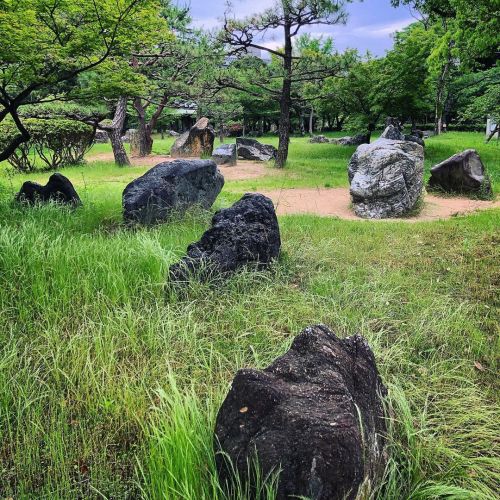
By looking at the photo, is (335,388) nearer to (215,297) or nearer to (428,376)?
(428,376)

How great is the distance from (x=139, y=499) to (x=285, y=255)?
3.18 meters

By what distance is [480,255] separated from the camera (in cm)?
474

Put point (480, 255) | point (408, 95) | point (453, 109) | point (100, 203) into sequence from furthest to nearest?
point (453, 109) → point (408, 95) → point (100, 203) → point (480, 255)

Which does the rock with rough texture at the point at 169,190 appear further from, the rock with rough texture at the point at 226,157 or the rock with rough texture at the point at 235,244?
the rock with rough texture at the point at 226,157

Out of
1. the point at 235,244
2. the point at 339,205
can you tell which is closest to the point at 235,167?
the point at 339,205

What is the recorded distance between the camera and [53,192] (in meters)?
6.78

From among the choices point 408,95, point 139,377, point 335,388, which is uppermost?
point 408,95

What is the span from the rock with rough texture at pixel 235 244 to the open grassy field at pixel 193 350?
0.18 meters

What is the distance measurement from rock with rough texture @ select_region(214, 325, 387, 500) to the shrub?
44.4 feet

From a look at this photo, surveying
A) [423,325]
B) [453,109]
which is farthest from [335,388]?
[453,109]

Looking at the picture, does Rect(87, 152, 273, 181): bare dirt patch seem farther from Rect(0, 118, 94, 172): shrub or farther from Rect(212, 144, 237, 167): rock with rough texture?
Rect(0, 118, 94, 172): shrub

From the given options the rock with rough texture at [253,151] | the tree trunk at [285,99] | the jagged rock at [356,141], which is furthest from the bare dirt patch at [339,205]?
the jagged rock at [356,141]

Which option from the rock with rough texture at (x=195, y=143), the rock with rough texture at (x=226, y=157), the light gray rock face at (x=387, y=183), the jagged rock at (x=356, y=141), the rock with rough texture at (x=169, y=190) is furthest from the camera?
the jagged rock at (x=356, y=141)

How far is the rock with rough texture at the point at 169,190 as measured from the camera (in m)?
6.29
